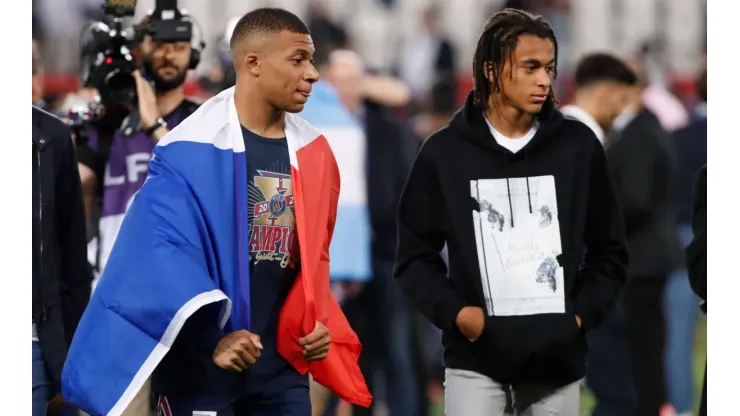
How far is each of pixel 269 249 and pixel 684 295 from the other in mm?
6002

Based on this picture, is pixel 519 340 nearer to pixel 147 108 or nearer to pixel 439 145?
pixel 439 145

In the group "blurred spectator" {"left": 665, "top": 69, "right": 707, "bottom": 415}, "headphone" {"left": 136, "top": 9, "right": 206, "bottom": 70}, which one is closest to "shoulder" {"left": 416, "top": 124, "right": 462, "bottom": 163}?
"headphone" {"left": 136, "top": 9, "right": 206, "bottom": 70}

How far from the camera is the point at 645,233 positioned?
8688mm

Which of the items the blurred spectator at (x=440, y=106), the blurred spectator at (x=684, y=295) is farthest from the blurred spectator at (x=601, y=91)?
the blurred spectator at (x=440, y=106)

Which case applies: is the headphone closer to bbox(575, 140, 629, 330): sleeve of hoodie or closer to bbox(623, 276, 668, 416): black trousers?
bbox(575, 140, 629, 330): sleeve of hoodie

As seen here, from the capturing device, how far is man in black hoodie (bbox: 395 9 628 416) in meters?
5.32

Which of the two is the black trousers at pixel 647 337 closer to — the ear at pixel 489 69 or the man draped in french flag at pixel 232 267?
the ear at pixel 489 69

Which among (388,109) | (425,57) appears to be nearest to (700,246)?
(388,109)

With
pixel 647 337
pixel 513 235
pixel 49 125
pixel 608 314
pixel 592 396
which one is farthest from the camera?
pixel 592 396

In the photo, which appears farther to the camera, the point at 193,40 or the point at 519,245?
the point at 193,40

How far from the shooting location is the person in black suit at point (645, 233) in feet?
28.4

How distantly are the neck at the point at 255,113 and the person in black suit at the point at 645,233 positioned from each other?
3880mm
